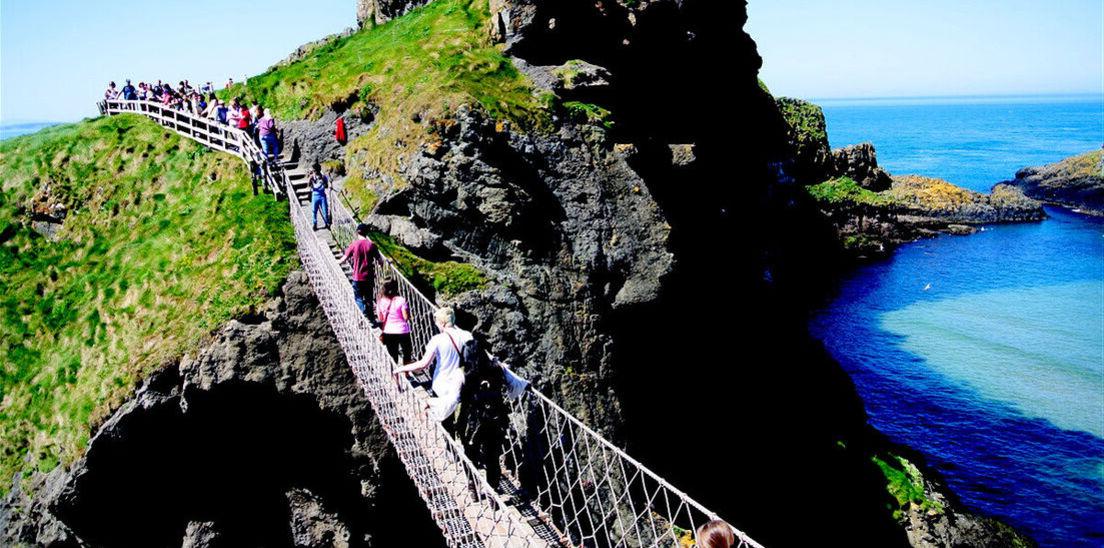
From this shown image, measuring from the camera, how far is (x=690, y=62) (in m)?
19.7

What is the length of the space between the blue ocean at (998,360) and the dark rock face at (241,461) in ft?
57.0

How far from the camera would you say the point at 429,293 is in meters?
11.5

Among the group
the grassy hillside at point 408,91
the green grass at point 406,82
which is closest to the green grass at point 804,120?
the green grass at point 406,82

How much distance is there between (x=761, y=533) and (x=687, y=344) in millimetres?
4599

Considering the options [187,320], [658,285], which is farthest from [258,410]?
[658,285]

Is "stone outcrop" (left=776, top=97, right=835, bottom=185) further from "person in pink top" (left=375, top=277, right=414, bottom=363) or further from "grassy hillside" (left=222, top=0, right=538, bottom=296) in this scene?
"person in pink top" (left=375, top=277, right=414, bottom=363)

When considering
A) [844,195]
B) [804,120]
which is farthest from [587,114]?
[804,120]

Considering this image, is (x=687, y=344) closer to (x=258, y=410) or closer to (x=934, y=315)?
(x=258, y=410)

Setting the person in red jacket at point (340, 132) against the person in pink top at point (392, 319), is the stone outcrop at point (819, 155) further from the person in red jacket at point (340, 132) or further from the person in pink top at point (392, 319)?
the person in pink top at point (392, 319)

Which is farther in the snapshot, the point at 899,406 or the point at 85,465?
the point at 899,406

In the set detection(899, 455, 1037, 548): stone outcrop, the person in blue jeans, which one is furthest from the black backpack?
detection(899, 455, 1037, 548): stone outcrop

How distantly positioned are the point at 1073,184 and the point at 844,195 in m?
26.8

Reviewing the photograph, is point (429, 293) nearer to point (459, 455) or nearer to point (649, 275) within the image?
point (649, 275)

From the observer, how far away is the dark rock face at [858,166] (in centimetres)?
4775
